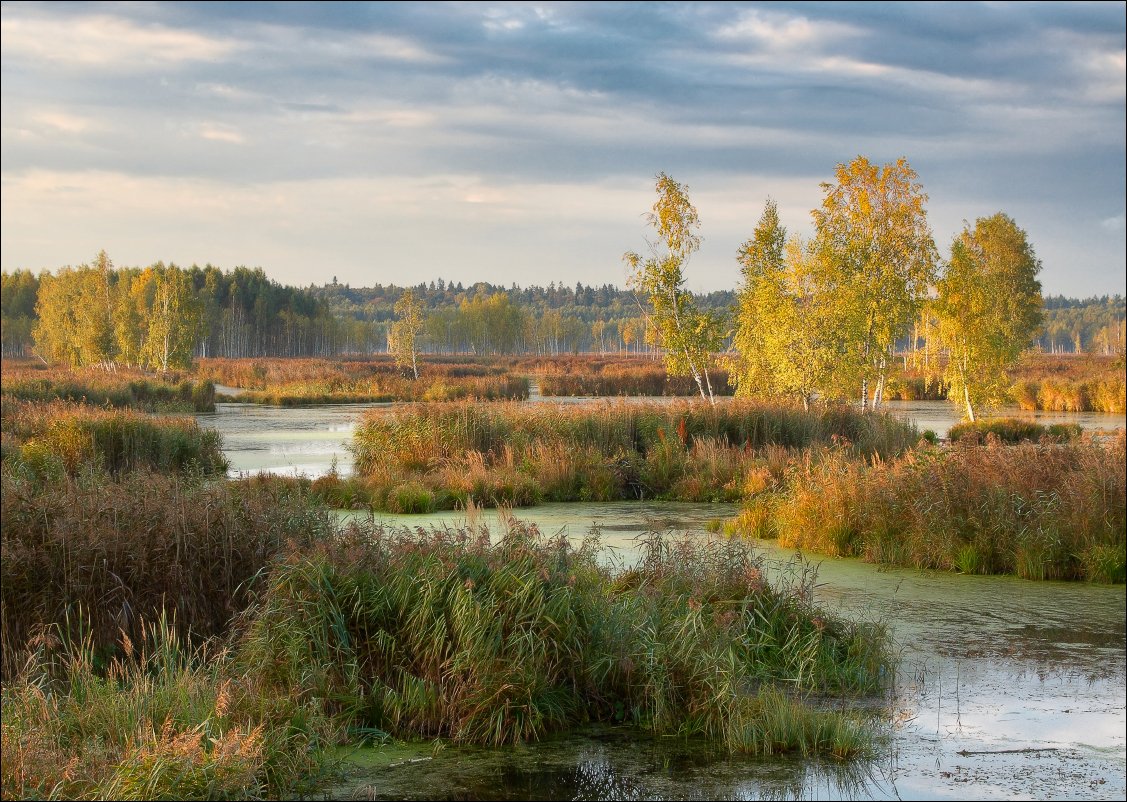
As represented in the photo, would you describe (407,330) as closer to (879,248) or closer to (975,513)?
(879,248)

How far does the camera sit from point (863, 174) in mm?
31484

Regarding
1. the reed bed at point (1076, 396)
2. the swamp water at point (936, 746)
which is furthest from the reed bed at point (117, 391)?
the reed bed at point (1076, 396)

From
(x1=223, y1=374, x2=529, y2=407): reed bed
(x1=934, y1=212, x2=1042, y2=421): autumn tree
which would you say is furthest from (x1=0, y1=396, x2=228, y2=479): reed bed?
(x1=223, y1=374, x2=529, y2=407): reed bed

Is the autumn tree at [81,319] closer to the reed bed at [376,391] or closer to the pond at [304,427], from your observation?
the reed bed at [376,391]

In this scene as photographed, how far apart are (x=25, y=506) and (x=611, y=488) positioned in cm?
1132

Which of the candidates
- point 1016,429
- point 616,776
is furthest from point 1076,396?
point 616,776

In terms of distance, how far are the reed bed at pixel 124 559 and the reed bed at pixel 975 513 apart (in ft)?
21.8

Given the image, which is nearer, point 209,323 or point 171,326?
point 171,326

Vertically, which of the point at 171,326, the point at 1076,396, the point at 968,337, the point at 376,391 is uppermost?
the point at 171,326

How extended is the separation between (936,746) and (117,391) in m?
36.7

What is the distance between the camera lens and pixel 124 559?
316 inches

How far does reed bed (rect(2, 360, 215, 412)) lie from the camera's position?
35688 millimetres

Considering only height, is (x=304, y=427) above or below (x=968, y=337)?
below

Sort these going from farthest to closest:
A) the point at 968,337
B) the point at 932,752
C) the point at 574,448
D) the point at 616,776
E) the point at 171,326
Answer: the point at 171,326
the point at 968,337
the point at 574,448
the point at 932,752
the point at 616,776
